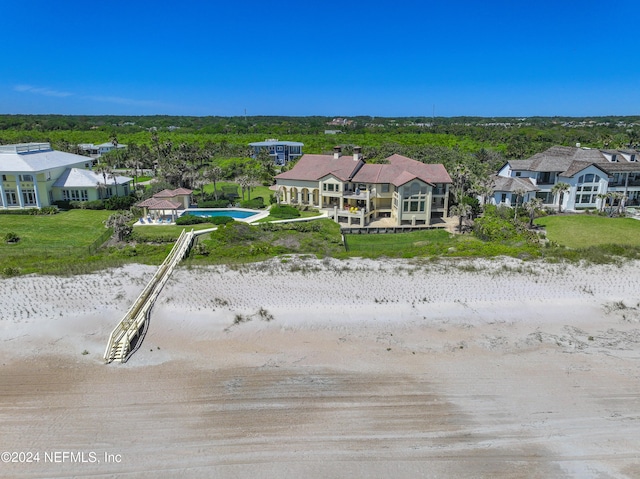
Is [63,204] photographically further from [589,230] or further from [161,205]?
[589,230]

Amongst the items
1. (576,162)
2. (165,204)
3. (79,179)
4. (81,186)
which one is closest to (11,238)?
(165,204)

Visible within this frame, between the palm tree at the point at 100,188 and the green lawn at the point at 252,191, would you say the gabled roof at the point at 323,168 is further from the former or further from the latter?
the palm tree at the point at 100,188

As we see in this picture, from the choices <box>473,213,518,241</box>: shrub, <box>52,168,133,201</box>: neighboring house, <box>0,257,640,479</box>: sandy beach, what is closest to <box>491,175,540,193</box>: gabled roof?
<box>473,213,518,241</box>: shrub

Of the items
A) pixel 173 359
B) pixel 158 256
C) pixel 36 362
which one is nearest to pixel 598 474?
pixel 173 359

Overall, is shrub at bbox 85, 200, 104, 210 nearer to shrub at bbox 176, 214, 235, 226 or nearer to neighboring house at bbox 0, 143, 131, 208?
neighboring house at bbox 0, 143, 131, 208

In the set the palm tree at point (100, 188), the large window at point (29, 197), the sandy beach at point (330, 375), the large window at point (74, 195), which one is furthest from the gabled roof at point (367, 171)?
the large window at point (29, 197)

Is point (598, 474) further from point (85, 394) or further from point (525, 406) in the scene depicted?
point (85, 394)
